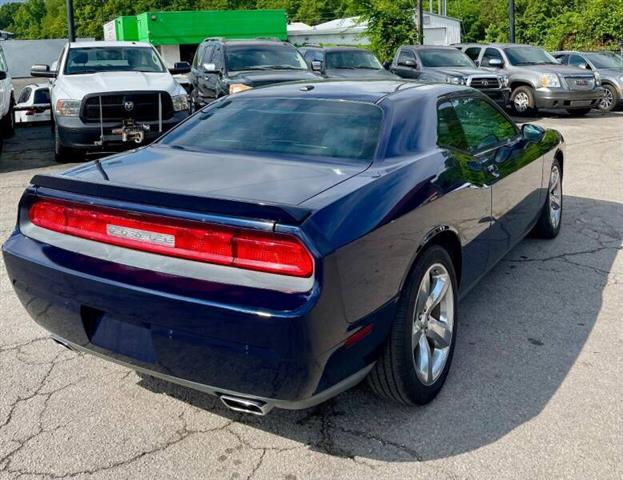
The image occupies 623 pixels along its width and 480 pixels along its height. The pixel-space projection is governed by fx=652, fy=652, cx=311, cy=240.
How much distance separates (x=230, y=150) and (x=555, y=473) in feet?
7.33

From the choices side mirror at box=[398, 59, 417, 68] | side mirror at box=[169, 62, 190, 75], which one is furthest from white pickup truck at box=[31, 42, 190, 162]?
side mirror at box=[398, 59, 417, 68]

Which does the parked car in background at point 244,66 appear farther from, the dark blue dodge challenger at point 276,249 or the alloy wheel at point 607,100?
the alloy wheel at point 607,100

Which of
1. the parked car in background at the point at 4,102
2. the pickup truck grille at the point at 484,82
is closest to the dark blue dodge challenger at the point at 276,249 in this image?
the parked car in background at the point at 4,102

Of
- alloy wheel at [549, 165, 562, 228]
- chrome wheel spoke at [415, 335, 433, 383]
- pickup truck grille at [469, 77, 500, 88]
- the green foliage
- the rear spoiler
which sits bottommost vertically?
chrome wheel spoke at [415, 335, 433, 383]

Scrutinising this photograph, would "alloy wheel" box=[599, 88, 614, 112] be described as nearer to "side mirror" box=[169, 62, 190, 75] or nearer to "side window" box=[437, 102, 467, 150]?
"side mirror" box=[169, 62, 190, 75]

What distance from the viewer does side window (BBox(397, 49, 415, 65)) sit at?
16.4m

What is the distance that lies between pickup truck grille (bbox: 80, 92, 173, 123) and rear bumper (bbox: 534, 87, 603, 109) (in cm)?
983

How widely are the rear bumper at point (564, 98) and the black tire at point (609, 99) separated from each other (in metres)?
1.48

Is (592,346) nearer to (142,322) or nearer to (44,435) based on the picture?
(142,322)

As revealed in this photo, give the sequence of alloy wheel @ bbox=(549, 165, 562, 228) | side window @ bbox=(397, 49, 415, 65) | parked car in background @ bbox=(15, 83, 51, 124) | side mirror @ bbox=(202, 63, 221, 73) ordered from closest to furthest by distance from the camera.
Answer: alloy wheel @ bbox=(549, 165, 562, 228) < side mirror @ bbox=(202, 63, 221, 73) < parked car in background @ bbox=(15, 83, 51, 124) < side window @ bbox=(397, 49, 415, 65)

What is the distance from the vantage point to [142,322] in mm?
2639

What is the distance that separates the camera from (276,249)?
96.2 inches

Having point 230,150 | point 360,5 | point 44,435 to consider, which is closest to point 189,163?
point 230,150

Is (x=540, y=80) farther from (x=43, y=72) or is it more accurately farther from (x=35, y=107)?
(x=35, y=107)
